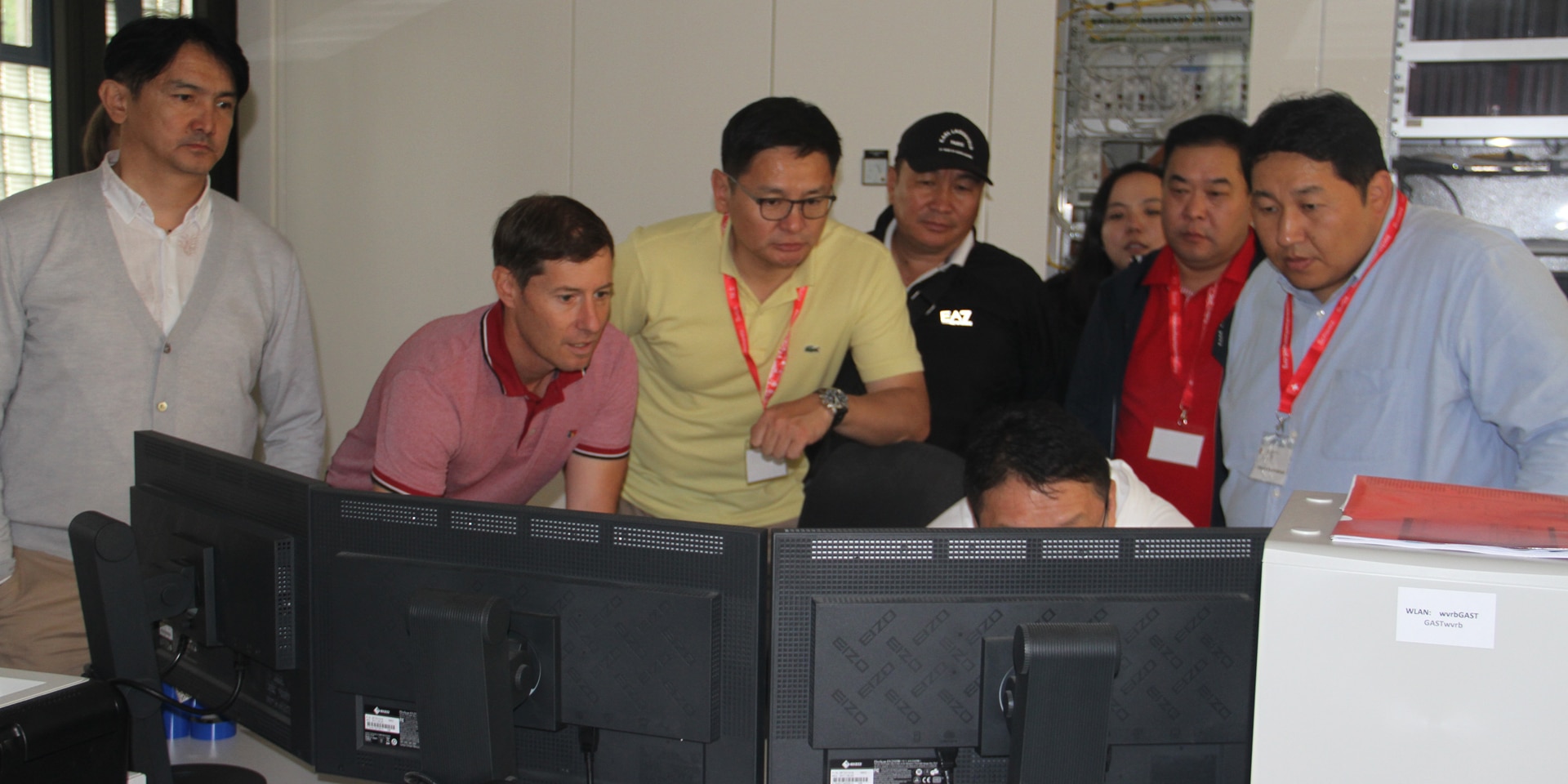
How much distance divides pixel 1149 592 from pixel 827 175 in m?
1.37

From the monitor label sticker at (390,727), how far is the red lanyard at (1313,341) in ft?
4.95

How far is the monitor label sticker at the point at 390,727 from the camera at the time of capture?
1.20 m

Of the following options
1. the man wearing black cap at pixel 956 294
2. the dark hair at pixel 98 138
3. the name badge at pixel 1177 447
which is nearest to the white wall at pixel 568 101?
the man wearing black cap at pixel 956 294

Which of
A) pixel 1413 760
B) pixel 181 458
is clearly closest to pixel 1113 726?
pixel 1413 760

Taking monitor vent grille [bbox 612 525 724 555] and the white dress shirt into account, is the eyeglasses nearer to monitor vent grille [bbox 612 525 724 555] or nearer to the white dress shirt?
the white dress shirt

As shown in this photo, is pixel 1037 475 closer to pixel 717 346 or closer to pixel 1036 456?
pixel 1036 456

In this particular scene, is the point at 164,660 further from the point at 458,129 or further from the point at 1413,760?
the point at 458,129

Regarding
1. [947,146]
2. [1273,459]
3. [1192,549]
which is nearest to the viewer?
[1192,549]

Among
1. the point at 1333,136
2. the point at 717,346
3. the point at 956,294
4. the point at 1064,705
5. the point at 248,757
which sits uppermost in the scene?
the point at 1333,136

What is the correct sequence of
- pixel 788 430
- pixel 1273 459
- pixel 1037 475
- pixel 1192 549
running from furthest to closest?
1. pixel 788 430
2. pixel 1273 459
3. pixel 1037 475
4. pixel 1192 549

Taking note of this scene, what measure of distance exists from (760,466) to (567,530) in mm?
1216

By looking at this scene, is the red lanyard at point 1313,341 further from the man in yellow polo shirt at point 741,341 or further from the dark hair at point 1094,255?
the dark hair at point 1094,255

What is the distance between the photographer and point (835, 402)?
7.29 feet

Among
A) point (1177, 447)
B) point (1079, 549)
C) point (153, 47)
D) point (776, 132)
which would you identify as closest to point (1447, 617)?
point (1079, 549)
